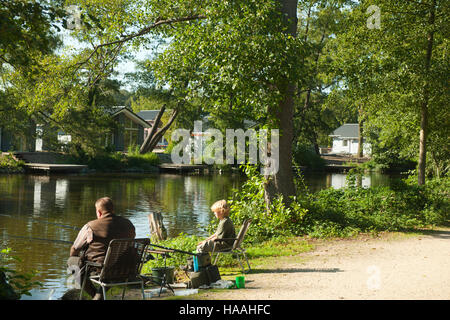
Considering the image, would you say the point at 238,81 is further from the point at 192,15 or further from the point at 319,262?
the point at 319,262

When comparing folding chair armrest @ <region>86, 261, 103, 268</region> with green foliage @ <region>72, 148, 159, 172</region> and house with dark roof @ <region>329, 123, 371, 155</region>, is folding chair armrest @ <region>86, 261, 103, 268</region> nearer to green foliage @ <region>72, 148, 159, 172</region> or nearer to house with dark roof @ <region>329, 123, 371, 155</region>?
green foliage @ <region>72, 148, 159, 172</region>

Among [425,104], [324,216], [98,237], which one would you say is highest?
[425,104]

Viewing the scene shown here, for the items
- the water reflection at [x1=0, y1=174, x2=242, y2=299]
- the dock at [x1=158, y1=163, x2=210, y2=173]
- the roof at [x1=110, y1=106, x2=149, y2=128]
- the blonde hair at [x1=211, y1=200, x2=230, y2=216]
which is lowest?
the water reflection at [x1=0, y1=174, x2=242, y2=299]

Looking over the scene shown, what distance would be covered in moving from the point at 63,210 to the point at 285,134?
10.4 m

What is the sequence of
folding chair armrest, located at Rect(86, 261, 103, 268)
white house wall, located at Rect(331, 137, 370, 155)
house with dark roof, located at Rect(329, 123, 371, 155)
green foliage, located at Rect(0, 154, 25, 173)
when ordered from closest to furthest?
folding chair armrest, located at Rect(86, 261, 103, 268)
green foliage, located at Rect(0, 154, 25, 173)
house with dark roof, located at Rect(329, 123, 371, 155)
white house wall, located at Rect(331, 137, 370, 155)

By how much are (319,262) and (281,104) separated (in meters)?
4.65

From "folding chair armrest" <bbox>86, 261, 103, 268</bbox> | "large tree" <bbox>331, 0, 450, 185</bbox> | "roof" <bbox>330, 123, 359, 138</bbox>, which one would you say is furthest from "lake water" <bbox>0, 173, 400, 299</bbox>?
"roof" <bbox>330, 123, 359, 138</bbox>

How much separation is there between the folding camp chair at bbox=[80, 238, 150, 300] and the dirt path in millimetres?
990

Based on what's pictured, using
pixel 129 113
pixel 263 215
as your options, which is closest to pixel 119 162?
pixel 129 113

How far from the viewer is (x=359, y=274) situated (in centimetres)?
750

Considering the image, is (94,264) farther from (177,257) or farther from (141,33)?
(141,33)

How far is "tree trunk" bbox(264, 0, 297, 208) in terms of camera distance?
467 inches

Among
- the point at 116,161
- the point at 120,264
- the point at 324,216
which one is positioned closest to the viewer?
the point at 120,264

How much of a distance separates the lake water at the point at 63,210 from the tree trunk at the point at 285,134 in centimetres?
390
